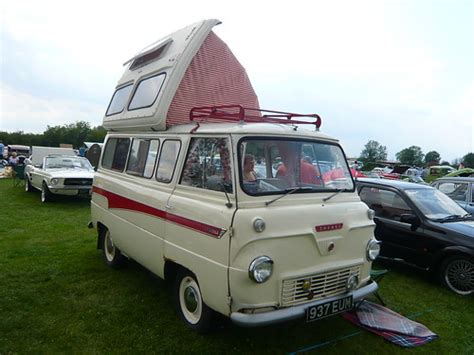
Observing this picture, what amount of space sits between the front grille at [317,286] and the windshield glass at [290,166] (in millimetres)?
870

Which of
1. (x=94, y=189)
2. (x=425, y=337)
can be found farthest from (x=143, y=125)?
(x=425, y=337)

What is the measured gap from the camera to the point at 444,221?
19.9 feet

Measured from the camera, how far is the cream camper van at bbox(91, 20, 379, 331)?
130 inches

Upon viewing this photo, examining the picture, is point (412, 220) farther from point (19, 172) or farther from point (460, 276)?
point (19, 172)

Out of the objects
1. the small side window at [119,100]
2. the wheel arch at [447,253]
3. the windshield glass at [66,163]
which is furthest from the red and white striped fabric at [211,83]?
the windshield glass at [66,163]

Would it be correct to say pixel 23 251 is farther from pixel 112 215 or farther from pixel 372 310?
pixel 372 310

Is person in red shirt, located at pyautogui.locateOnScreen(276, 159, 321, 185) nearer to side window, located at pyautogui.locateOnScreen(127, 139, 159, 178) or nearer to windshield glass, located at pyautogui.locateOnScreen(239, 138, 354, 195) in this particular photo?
windshield glass, located at pyautogui.locateOnScreen(239, 138, 354, 195)

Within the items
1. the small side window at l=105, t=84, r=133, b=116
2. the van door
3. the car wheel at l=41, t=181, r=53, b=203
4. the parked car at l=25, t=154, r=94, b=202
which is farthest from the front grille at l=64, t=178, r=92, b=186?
the van door

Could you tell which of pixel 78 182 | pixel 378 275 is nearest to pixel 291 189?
pixel 378 275

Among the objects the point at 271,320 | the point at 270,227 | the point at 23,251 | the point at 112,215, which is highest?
the point at 270,227

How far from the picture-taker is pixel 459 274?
5.62 m

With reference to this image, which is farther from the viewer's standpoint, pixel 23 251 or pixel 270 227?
pixel 23 251

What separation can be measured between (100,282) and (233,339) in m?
2.54

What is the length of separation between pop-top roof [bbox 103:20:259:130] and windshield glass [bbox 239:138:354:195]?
1.46m
